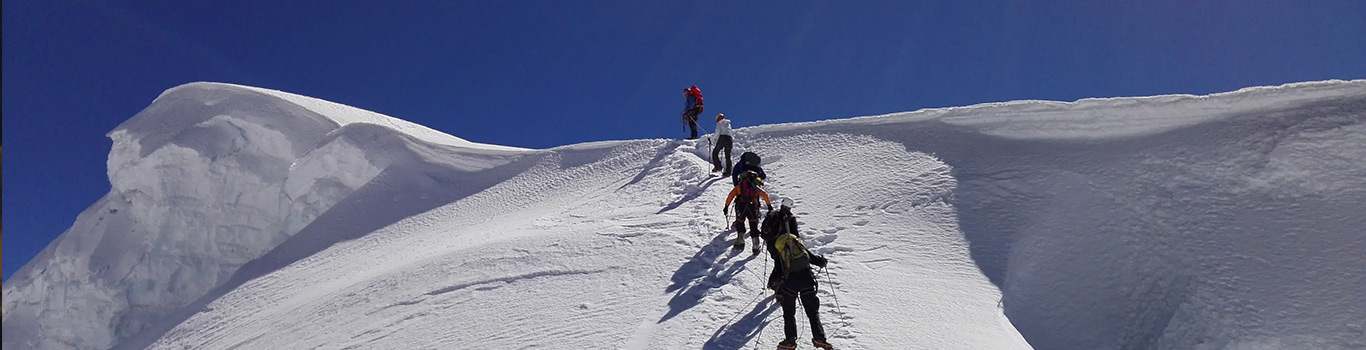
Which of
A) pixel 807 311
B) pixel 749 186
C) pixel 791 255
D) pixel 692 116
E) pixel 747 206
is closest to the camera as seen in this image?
pixel 807 311

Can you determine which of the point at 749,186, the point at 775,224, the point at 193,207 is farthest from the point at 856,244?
the point at 193,207

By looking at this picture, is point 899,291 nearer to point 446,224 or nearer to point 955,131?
point 955,131

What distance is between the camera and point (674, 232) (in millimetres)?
12227

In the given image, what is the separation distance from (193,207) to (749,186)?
18.4m

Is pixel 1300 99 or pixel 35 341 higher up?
pixel 1300 99

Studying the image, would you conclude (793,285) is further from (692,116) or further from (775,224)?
(692,116)

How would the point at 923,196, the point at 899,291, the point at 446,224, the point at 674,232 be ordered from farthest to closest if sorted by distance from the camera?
the point at 446,224, the point at 923,196, the point at 674,232, the point at 899,291

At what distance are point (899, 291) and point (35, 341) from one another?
23.3 m

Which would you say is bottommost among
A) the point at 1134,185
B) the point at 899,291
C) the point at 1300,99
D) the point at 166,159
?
the point at 899,291

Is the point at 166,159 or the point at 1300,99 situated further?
the point at 166,159

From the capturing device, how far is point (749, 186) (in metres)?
10.8

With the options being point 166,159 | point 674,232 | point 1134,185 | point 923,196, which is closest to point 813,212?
point 923,196

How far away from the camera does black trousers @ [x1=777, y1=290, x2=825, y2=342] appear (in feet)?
24.7

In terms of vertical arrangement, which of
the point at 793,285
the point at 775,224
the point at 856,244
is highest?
the point at 775,224
